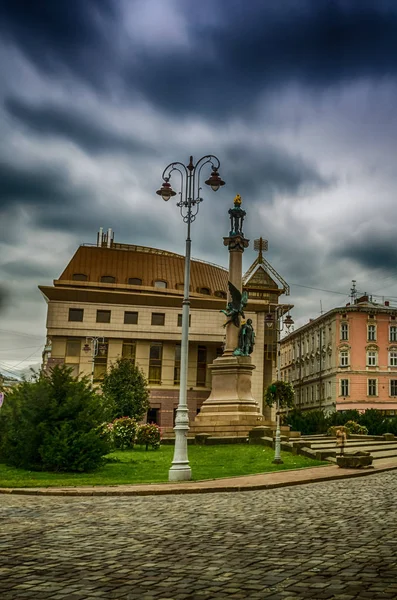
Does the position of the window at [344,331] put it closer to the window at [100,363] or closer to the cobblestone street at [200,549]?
the window at [100,363]

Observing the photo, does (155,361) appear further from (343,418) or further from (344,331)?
(343,418)

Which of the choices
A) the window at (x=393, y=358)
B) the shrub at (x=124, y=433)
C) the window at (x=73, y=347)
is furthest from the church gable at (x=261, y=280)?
the shrub at (x=124, y=433)

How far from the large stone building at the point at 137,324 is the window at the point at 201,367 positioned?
0.02 metres

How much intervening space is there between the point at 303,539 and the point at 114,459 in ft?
52.5

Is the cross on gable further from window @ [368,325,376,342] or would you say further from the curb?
the curb

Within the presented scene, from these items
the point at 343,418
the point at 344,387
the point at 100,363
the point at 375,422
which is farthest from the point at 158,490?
the point at 344,387

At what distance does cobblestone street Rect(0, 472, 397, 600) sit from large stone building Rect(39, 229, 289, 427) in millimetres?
46844

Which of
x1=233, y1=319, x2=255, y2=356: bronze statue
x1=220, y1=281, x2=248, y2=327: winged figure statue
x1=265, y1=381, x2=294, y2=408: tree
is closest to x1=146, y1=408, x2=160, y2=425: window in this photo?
x1=220, y1=281, x2=248, y2=327: winged figure statue

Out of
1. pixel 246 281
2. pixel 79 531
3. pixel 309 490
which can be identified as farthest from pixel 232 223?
pixel 246 281

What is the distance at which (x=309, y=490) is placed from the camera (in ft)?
51.1

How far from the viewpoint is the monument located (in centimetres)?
3481

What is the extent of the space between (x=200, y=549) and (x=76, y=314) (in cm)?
5586

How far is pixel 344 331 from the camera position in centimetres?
7206

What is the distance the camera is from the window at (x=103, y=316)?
62.9 m
